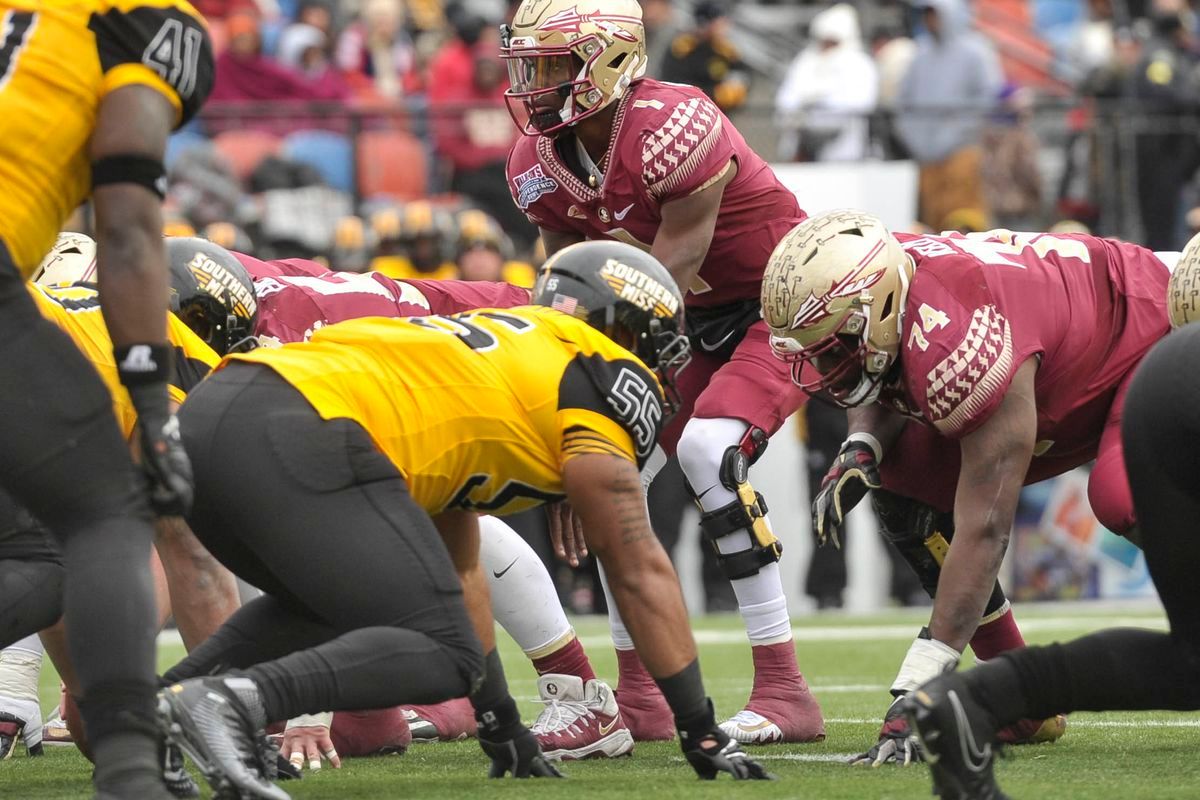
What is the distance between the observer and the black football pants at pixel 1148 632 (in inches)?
151

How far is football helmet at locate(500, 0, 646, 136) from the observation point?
602cm

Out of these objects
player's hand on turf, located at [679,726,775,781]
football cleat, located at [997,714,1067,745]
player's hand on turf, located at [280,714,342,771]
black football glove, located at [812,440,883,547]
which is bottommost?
football cleat, located at [997,714,1067,745]

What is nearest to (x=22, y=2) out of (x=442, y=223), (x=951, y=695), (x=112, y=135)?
(x=112, y=135)

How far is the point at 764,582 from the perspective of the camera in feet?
19.5

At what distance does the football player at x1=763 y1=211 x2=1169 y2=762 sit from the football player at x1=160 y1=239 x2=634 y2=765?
979 mm

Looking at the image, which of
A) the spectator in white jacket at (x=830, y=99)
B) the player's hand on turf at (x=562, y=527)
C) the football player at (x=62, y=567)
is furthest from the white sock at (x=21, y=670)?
the spectator in white jacket at (x=830, y=99)

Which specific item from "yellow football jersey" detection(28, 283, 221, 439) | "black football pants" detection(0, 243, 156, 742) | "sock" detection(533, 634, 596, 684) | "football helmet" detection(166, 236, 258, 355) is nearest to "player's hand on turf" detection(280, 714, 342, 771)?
"sock" detection(533, 634, 596, 684)

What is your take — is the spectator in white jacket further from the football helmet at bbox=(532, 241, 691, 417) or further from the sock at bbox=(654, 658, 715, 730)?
the sock at bbox=(654, 658, 715, 730)

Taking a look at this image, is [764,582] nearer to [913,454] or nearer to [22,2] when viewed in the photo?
[913,454]

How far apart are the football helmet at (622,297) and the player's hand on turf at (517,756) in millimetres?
883

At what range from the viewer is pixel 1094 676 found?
12.7 ft

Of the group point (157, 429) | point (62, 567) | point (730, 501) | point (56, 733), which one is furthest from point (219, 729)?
point (56, 733)

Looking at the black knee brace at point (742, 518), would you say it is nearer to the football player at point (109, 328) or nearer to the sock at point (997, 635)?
the sock at point (997, 635)

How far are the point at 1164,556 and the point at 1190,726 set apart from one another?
2.26 meters
